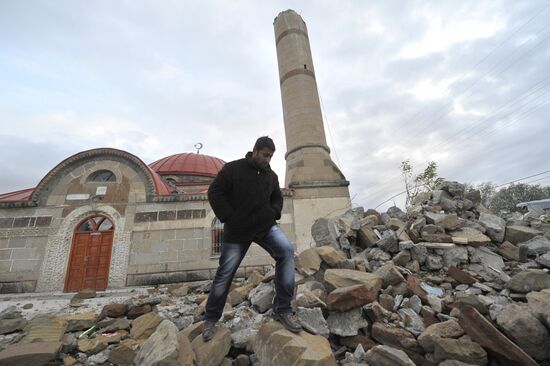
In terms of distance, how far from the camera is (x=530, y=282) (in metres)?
3.14

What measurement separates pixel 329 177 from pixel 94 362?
32.2 ft

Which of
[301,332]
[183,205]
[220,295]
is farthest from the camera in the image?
[183,205]

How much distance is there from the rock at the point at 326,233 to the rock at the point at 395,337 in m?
2.42

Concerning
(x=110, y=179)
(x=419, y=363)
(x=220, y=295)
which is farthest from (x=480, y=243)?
(x=110, y=179)

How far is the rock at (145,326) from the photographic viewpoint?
376 cm

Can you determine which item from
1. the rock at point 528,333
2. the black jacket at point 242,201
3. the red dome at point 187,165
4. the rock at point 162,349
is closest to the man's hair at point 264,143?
the black jacket at point 242,201

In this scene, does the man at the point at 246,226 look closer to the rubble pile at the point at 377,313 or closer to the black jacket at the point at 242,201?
the black jacket at the point at 242,201

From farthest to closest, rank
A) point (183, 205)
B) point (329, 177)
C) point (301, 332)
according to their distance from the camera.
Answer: point (329, 177), point (183, 205), point (301, 332)

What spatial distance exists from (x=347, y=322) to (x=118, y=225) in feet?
31.7

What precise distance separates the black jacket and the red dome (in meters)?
14.9

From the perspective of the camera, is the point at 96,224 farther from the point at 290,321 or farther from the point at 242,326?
the point at 290,321

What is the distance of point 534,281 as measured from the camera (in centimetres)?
313

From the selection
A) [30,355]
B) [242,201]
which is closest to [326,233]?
[242,201]

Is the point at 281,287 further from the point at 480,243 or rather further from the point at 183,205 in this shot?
the point at 183,205
